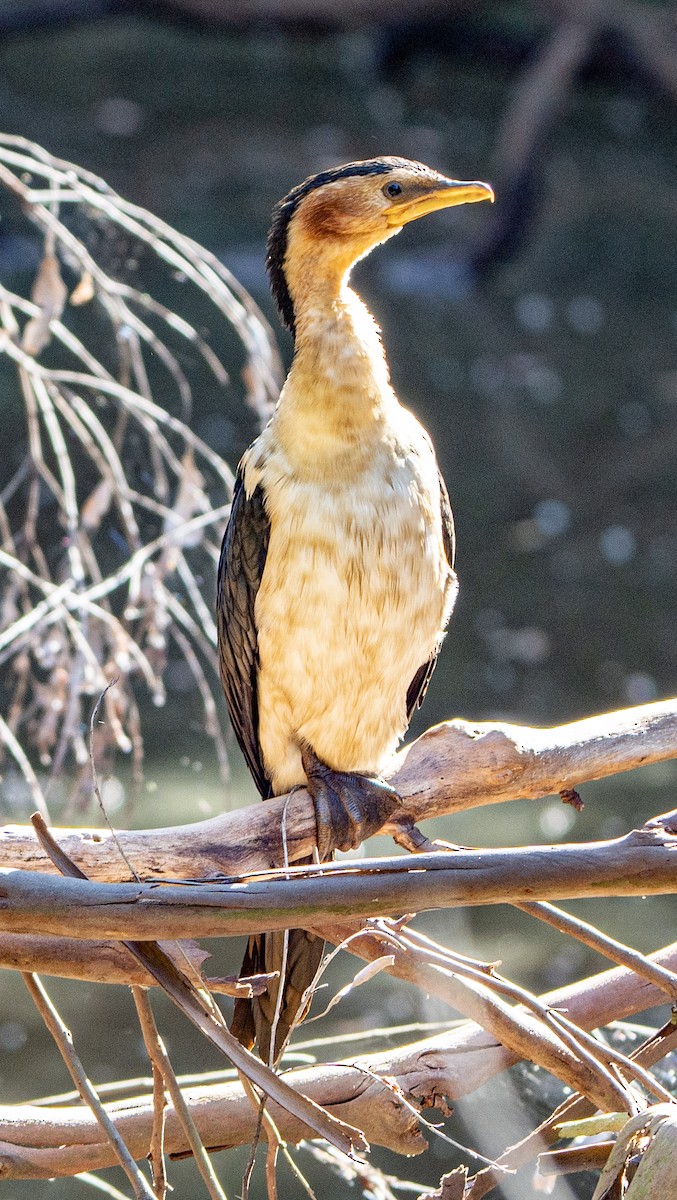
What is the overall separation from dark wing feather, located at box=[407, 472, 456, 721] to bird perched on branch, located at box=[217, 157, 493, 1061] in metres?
0.03

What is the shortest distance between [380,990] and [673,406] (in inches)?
158

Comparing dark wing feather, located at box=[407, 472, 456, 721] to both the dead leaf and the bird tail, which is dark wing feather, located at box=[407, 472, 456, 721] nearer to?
the bird tail

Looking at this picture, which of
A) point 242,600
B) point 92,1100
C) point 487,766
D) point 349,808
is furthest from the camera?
point 242,600

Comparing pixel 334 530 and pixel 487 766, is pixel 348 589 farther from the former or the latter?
pixel 487 766

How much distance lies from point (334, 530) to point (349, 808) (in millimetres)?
339

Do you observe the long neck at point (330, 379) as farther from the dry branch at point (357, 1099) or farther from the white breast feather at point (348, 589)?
the dry branch at point (357, 1099)

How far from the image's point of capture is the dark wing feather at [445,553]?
1818 mm

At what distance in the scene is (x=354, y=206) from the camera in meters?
1.69

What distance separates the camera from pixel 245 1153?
8.09 feet

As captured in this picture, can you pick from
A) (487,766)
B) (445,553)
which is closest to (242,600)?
(445,553)

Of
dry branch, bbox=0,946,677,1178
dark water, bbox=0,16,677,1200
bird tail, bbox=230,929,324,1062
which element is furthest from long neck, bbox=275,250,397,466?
dark water, bbox=0,16,677,1200

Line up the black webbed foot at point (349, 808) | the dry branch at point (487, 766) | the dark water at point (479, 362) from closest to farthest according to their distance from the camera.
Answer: the dry branch at point (487, 766)
the black webbed foot at point (349, 808)
the dark water at point (479, 362)

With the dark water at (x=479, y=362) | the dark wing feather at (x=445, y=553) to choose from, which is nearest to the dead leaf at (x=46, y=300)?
the dark wing feather at (x=445, y=553)

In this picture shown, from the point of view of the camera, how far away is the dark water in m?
3.26
